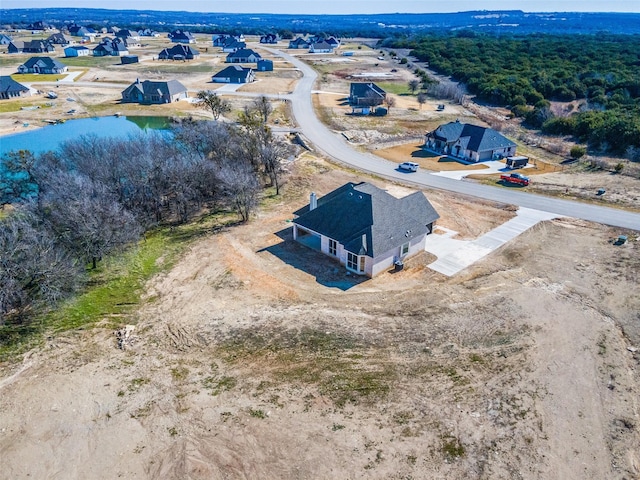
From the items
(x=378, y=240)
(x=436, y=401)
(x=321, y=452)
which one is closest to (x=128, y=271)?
(x=378, y=240)

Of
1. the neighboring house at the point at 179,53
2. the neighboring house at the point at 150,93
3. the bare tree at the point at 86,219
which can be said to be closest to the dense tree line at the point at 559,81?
the bare tree at the point at 86,219

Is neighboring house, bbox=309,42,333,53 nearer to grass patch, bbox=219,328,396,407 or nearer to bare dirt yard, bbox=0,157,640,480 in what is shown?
bare dirt yard, bbox=0,157,640,480

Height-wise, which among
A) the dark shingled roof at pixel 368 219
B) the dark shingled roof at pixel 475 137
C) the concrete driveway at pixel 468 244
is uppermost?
the dark shingled roof at pixel 368 219

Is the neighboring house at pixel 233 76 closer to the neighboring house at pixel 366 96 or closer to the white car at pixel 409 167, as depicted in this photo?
the neighboring house at pixel 366 96

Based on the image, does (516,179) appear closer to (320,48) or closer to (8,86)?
(8,86)

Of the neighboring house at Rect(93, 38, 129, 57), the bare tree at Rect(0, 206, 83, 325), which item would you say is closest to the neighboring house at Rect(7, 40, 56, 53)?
the neighboring house at Rect(93, 38, 129, 57)

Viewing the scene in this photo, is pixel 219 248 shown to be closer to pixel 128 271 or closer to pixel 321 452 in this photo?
pixel 128 271
